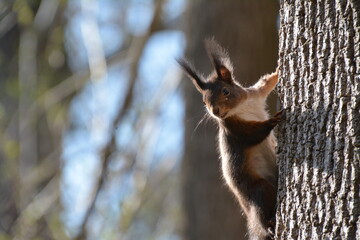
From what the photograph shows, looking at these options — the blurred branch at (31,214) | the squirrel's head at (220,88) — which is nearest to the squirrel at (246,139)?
the squirrel's head at (220,88)

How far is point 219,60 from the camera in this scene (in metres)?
3.53

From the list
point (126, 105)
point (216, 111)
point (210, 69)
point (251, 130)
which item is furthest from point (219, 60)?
point (210, 69)

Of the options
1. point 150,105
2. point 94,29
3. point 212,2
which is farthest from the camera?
point 150,105

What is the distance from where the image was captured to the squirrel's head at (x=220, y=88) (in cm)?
358

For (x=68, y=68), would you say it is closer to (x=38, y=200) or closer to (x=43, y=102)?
(x=43, y=102)

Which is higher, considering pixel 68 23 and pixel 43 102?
pixel 68 23

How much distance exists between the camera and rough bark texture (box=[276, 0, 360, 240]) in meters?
2.36

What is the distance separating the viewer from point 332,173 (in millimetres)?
2404

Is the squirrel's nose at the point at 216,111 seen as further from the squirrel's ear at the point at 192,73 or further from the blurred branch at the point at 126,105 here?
the blurred branch at the point at 126,105

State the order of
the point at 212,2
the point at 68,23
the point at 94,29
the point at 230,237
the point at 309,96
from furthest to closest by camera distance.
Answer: the point at 68,23 → the point at 94,29 → the point at 212,2 → the point at 230,237 → the point at 309,96

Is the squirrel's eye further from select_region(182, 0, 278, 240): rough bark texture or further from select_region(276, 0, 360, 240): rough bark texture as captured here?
select_region(182, 0, 278, 240): rough bark texture

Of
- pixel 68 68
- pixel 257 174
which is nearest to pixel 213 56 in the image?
pixel 257 174

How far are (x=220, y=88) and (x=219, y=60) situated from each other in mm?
226

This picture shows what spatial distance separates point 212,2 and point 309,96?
137 inches
